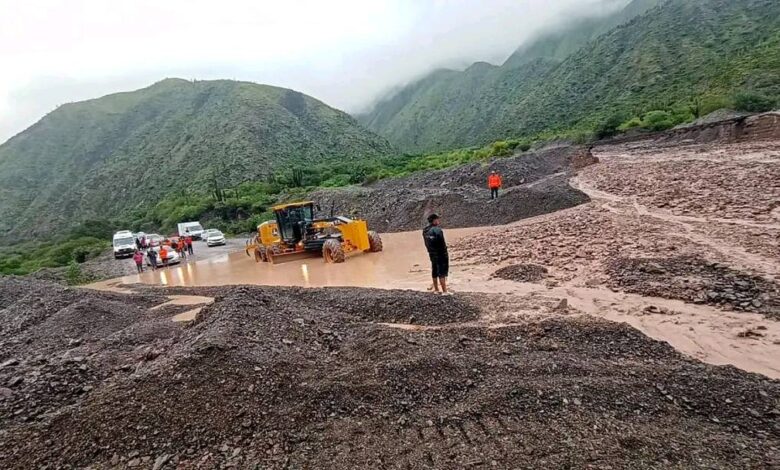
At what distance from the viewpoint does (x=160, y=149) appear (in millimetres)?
80875

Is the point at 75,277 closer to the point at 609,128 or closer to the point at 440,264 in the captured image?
the point at 440,264

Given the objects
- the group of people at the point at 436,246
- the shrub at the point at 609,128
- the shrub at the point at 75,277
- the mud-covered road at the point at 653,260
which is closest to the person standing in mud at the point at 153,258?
the mud-covered road at the point at 653,260

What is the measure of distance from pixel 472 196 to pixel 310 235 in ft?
29.9

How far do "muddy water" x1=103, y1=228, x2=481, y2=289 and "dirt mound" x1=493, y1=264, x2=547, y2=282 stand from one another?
1934mm

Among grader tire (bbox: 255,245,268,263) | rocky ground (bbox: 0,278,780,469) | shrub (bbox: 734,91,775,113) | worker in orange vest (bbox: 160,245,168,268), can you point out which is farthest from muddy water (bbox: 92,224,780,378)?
shrub (bbox: 734,91,775,113)

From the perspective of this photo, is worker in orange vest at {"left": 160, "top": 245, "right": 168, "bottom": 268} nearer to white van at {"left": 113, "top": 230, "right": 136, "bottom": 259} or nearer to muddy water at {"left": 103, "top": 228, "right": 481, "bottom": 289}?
muddy water at {"left": 103, "top": 228, "right": 481, "bottom": 289}

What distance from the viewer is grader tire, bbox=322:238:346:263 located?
16500 millimetres

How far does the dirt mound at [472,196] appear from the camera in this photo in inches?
786

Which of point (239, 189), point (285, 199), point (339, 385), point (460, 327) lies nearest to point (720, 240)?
point (460, 327)

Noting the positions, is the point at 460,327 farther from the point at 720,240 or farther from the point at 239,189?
the point at 239,189

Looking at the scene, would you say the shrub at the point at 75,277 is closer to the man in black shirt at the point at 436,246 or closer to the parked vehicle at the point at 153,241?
the parked vehicle at the point at 153,241

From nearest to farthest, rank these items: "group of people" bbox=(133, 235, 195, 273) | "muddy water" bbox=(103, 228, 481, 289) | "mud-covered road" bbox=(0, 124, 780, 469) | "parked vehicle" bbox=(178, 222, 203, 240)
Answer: "mud-covered road" bbox=(0, 124, 780, 469)
"muddy water" bbox=(103, 228, 481, 289)
"group of people" bbox=(133, 235, 195, 273)
"parked vehicle" bbox=(178, 222, 203, 240)

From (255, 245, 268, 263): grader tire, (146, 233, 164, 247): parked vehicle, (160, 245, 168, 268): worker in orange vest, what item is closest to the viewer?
(255, 245, 268, 263): grader tire

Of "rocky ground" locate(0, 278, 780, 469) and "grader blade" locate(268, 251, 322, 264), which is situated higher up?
"rocky ground" locate(0, 278, 780, 469)
